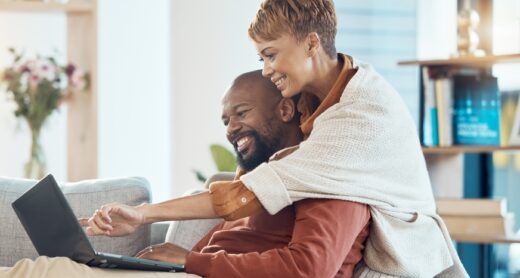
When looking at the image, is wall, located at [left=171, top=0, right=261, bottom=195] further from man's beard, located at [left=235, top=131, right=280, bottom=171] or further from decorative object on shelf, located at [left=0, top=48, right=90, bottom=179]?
man's beard, located at [left=235, top=131, right=280, bottom=171]

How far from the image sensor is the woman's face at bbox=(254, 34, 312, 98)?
225cm

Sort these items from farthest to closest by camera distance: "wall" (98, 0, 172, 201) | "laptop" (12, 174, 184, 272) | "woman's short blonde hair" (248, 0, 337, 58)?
"wall" (98, 0, 172, 201), "woman's short blonde hair" (248, 0, 337, 58), "laptop" (12, 174, 184, 272)

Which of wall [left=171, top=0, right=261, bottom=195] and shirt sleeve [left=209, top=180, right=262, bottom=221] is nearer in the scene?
shirt sleeve [left=209, top=180, right=262, bottom=221]

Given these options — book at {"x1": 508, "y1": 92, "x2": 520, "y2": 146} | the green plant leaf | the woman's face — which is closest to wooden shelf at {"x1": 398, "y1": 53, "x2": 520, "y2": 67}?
book at {"x1": 508, "y1": 92, "x2": 520, "y2": 146}

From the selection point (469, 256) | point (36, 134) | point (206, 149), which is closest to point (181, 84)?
point (206, 149)

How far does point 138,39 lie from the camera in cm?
521

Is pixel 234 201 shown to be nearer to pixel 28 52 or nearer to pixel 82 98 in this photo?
pixel 82 98

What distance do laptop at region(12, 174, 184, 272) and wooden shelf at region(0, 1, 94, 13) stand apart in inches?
111

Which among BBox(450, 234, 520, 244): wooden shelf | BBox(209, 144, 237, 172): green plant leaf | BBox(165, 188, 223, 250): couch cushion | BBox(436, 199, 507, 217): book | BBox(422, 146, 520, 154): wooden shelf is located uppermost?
BBox(422, 146, 520, 154): wooden shelf

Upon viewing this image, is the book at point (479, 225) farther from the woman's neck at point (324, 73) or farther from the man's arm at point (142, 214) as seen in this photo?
the man's arm at point (142, 214)

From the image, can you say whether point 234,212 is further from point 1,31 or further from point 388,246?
point 1,31

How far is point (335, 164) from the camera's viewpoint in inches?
83.7

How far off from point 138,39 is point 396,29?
134cm

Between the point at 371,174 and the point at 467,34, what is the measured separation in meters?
2.31
